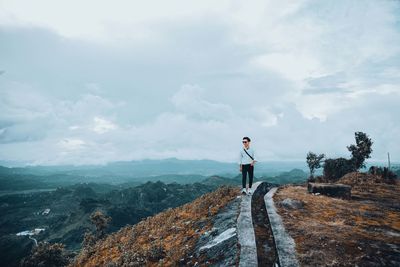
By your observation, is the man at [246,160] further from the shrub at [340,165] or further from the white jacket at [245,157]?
the shrub at [340,165]

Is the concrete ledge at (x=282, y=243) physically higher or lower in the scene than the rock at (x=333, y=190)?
lower

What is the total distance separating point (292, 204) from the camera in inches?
530

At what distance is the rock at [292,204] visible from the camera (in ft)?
42.9

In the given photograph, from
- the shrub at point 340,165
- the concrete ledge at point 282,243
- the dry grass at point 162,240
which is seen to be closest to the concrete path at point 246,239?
the concrete ledge at point 282,243

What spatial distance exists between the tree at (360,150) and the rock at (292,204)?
34236 millimetres

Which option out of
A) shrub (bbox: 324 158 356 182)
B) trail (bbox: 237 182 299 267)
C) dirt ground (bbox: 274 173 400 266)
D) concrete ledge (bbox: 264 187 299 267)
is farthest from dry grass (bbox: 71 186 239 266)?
shrub (bbox: 324 158 356 182)

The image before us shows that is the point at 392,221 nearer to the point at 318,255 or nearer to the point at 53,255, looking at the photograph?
the point at 318,255

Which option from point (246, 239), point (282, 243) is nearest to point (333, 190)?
point (282, 243)

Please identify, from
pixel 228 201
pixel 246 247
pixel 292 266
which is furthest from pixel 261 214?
pixel 292 266

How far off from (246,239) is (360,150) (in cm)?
4084

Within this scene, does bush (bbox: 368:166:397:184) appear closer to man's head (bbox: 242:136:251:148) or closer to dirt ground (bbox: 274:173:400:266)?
dirt ground (bbox: 274:173:400:266)

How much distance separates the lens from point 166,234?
11.6m

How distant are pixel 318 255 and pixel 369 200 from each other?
398 inches

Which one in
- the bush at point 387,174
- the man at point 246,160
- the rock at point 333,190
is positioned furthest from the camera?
the bush at point 387,174
